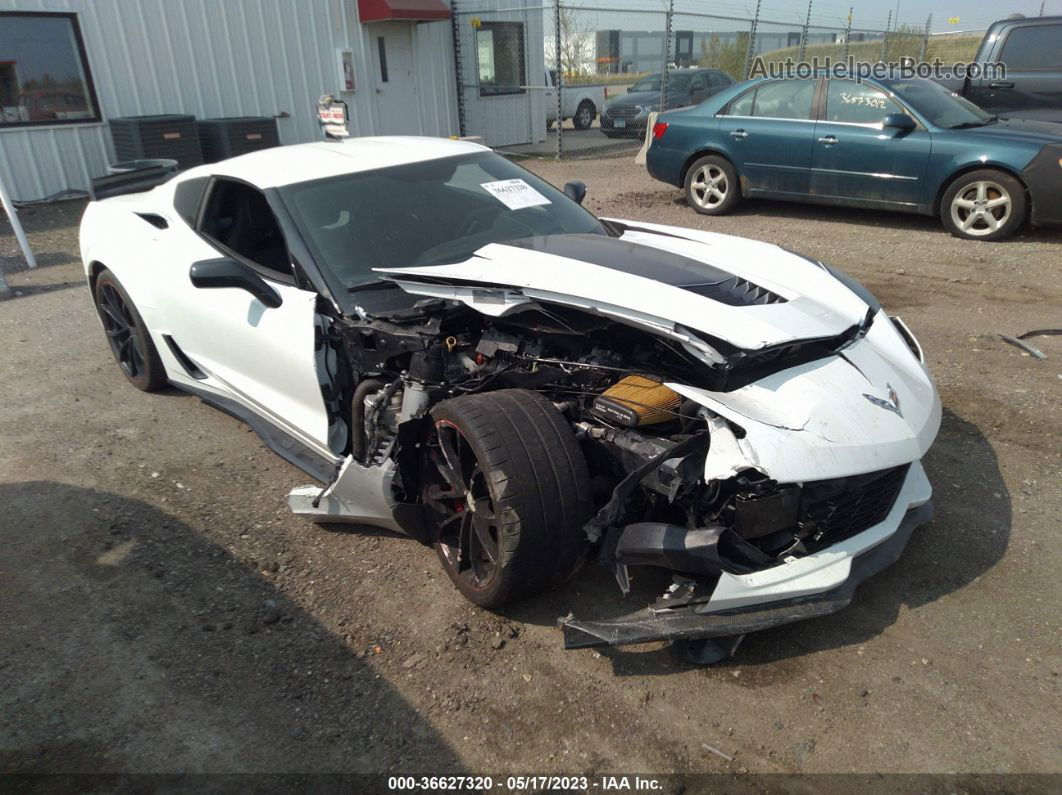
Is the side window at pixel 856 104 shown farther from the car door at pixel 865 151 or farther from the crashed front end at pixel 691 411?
the crashed front end at pixel 691 411

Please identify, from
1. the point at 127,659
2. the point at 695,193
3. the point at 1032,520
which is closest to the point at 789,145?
the point at 695,193

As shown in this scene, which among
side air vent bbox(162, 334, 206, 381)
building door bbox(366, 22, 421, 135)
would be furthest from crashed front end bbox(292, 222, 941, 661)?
building door bbox(366, 22, 421, 135)

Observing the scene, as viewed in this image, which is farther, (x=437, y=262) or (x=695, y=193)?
(x=695, y=193)

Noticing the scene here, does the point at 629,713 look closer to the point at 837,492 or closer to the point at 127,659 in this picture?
the point at 837,492

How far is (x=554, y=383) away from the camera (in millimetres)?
2877

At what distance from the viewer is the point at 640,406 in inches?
101

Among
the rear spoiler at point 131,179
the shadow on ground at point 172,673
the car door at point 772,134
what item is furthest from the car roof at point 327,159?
the car door at point 772,134

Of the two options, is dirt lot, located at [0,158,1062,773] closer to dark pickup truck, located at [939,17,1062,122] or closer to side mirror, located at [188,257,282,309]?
side mirror, located at [188,257,282,309]

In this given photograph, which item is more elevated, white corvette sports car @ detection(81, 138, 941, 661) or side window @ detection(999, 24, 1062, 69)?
side window @ detection(999, 24, 1062, 69)

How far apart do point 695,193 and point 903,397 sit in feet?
23.4

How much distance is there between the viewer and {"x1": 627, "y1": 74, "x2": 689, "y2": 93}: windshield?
16.2 meters

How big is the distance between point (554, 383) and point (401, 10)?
1174 cm

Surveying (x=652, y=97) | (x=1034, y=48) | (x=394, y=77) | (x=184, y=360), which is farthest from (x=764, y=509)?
(x=652, y=97)

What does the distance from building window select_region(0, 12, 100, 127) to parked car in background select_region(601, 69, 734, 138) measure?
Answer: 10.3 meters
